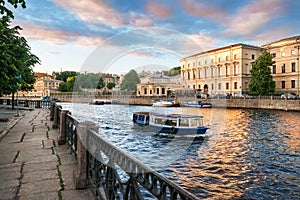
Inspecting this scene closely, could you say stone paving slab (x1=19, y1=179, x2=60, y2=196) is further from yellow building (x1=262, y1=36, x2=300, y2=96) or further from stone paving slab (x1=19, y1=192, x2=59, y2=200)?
yellow building (x1=262, y1=36, x2=300, y2=96)

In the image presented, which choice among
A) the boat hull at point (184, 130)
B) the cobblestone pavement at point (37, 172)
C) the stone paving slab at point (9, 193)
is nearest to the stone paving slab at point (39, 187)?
the cobblestone pavement at point (37, 172)

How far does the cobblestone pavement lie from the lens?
448 centimetres

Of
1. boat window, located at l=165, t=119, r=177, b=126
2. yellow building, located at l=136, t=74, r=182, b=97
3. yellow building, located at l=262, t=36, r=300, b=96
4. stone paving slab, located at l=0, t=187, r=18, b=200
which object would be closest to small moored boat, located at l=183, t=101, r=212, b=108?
yellow building, located at l=136, t=74, r=182, b=97

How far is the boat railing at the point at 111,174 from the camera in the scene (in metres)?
2.39

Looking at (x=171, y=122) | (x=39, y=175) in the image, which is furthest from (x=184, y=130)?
(x=39, y=175)

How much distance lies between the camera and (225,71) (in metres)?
72.7

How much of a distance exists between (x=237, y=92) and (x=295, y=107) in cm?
2749

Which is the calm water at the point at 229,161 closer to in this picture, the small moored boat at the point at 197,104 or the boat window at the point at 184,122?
the boat window at the point at 184,122

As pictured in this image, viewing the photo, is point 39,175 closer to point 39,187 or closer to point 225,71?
point 39,187

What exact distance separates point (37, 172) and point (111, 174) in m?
2.95

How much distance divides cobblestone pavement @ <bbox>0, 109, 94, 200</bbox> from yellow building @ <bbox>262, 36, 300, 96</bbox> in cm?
5844

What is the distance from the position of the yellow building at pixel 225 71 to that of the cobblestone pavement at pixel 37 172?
196 ft

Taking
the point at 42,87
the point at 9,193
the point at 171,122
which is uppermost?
the point at 42,87

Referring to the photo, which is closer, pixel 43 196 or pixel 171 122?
pixel 43 196
